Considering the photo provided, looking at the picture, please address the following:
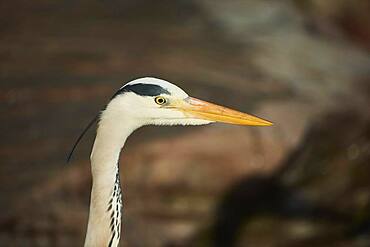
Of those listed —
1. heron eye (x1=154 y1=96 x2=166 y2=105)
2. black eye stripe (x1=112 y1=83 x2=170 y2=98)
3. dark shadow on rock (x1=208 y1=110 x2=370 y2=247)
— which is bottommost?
dark shadow on rock (x1=208 y1=110 x2=370 y2=247)

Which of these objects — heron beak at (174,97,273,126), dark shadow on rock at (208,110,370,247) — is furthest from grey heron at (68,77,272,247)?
dark shadow on rock at (208,110,370,247)

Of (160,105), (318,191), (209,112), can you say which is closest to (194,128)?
(318,191)

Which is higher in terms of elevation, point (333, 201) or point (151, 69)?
point (151, 69)

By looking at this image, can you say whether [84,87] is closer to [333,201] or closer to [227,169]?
[227,169]

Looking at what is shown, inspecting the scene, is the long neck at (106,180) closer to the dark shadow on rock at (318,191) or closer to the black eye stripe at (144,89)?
the black eye stripe at (144,89)

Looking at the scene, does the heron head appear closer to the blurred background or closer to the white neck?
the white neck

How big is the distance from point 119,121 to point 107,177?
0.22 m

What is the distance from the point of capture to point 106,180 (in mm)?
4156

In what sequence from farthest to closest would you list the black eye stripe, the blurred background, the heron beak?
1. the blurred background
2. the heron beak
3. the black eye stripe

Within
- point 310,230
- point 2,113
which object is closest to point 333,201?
point 310,230

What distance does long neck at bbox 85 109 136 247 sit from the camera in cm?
411

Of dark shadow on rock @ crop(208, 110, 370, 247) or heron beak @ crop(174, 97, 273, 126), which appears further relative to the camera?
dark shadow on rock @ crop(208, 110, 370, 247)

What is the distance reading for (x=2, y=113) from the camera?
794 cm

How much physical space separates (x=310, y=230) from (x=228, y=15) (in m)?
2.25
